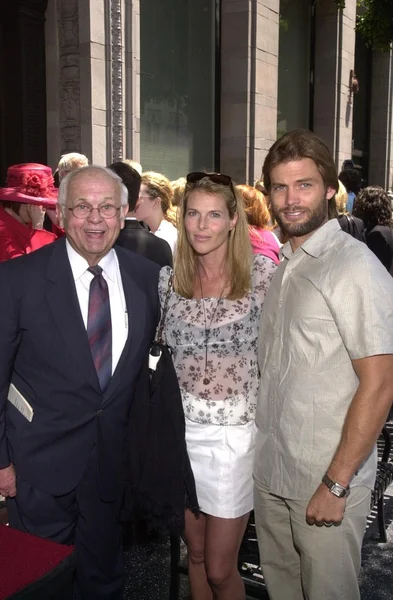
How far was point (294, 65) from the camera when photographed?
1391cm

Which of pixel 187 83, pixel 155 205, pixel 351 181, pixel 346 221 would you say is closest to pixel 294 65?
pixel 187 83

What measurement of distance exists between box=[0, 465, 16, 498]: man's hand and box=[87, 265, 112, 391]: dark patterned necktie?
53 cm

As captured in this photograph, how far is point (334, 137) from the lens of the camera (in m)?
14.2

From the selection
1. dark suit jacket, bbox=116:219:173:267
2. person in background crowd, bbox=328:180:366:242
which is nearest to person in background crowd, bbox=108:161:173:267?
dark suit jacket, bbox=116:219:173:267

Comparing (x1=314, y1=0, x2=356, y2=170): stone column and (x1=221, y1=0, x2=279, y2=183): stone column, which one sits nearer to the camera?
(x1=221, y1=0, x2=279, y2=183): stone column

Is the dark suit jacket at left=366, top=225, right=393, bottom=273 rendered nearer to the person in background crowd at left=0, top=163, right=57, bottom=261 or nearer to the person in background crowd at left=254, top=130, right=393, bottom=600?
the person in background crowd at left=0, top=163, right=57, bottom=261

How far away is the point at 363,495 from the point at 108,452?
1.08 m

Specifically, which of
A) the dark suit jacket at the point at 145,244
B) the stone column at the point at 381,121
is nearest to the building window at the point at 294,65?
the stone column at the point at 381,121

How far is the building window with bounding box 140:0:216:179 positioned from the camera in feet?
32.1

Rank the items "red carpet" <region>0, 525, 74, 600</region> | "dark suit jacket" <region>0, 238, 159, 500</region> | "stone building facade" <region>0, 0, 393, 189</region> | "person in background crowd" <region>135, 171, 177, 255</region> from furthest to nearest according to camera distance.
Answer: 1. "stone building facade" <region>0, 0, 393, 189</region>
2. "person in background crowd" <region>135, 171, 177, 255</region>
3. "dark suit jacket" <region>0, 238, 159, 500</region>
4. "red carpet" <region>0, 525, 74, 600</region>

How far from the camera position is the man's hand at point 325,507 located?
7.55ft

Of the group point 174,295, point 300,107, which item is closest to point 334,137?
point 300,107

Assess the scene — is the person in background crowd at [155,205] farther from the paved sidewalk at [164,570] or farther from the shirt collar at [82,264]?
the shirt collar at [82,264]

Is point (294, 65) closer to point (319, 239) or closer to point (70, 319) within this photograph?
point (319, 239)
